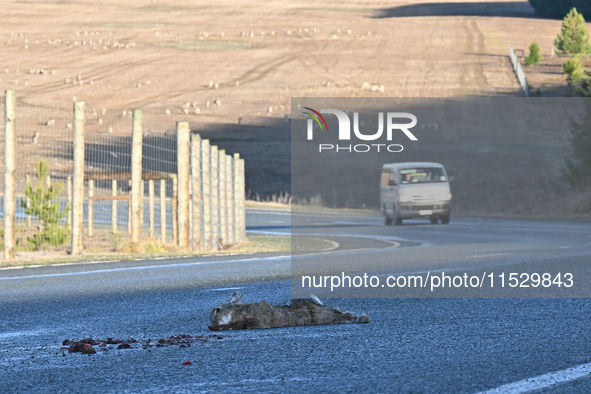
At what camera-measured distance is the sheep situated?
318 inches

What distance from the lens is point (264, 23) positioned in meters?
106

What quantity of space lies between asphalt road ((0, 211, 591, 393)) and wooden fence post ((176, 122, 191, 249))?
273 inches

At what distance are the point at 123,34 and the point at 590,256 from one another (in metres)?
88.8

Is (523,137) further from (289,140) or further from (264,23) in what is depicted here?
(264,23)

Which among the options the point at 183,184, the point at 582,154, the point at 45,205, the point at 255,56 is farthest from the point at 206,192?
the point at 255,56

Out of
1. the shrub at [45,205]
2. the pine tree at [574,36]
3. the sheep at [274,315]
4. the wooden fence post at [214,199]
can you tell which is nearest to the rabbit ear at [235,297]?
the sheep at [274,315]

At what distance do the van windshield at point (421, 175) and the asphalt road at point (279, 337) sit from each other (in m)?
12.8

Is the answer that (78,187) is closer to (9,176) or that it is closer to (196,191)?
(9,176)

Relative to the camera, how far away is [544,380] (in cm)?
561

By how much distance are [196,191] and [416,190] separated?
24.8ft

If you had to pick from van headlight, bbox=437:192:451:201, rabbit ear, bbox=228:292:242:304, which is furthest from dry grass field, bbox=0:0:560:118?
rabbit ear, bbox=228:292:242:304

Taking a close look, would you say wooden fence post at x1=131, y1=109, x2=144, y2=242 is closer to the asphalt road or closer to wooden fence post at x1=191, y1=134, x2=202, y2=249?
wooden fence post at x1=191, y1=134, x2=202, y2=249

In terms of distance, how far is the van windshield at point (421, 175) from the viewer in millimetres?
27500

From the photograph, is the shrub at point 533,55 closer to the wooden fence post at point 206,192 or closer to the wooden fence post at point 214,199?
the wooden fence post at point 214,199
